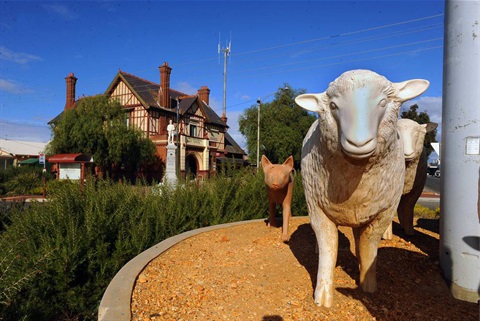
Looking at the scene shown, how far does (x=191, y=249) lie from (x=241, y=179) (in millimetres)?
3892

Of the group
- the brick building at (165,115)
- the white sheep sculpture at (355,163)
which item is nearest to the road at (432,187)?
the brick building at (165,115)

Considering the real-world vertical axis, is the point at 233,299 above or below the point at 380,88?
below

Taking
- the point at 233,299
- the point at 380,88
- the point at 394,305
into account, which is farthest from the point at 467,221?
the point at 233,299

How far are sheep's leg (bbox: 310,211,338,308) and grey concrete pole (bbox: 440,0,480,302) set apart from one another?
135 centimetres

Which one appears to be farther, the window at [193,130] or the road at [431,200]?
the window at [193,130]

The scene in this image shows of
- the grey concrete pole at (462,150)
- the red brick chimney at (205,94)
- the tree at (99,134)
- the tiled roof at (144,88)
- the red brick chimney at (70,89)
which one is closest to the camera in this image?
the grey concrete pole at (462,150)

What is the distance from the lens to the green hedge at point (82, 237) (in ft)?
10.6

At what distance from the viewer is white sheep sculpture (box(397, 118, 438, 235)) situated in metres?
3.59

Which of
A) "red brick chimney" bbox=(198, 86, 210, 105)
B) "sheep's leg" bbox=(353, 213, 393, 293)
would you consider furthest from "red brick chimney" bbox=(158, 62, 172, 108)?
"sheep's leg" bbox=(353, 213, 393, 293)

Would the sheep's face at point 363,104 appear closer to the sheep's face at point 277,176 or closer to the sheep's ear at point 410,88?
the sheep's ear at point 410,88

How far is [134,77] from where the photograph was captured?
87.9ft

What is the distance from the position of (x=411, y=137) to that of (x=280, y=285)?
89.4 inches

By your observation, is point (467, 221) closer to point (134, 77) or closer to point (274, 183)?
point (274, 183)

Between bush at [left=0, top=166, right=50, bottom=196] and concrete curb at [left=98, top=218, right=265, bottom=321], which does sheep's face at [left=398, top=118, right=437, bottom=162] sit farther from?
bush at [left=0, top=166, right=50, bottom=196]
